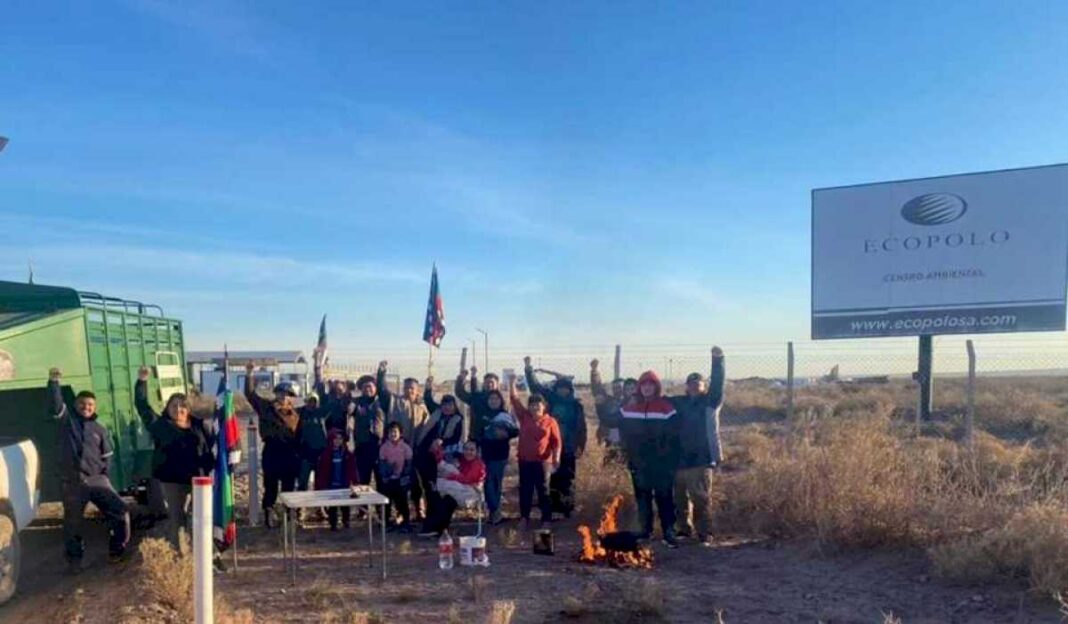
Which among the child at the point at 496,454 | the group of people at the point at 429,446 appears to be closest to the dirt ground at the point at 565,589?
the group of people at the point at 429,446

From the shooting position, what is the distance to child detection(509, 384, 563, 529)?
9.89 metres

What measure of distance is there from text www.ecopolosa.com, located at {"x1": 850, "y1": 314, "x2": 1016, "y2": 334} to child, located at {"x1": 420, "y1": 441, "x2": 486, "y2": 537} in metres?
7.26

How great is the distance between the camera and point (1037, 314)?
1272 centimetres

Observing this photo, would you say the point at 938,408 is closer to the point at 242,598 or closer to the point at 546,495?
the point at 546,495

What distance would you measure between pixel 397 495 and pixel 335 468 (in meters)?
0.79

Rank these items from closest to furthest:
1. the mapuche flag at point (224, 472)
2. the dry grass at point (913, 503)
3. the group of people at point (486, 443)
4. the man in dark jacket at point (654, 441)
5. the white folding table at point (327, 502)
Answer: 1. the dry grass at point (913, 503)
2. the white folding table at point (327, 502)
3. the mapuche flag at point (224, 472)
4. the man in dark jacket at point (654, 441)
5. the group of people at point (486, 443)

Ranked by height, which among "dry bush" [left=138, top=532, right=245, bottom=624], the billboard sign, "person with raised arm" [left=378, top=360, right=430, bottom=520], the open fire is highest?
the billboard sign

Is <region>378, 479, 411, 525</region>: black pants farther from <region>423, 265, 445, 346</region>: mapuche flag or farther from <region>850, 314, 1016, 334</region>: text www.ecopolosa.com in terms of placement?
<region>850, 314, 1016, 334</region>: text www.ecopolosa.com

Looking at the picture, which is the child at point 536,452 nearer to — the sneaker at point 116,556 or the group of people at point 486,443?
the group of people at point 486,443

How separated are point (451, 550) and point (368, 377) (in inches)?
117

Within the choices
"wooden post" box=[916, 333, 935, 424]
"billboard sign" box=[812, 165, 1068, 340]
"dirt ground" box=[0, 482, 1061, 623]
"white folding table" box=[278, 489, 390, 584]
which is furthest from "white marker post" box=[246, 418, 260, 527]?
"wooden post" box=[916, 333, 935, 424]

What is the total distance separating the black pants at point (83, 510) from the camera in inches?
320

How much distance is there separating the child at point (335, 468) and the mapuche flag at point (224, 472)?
1.45 meters

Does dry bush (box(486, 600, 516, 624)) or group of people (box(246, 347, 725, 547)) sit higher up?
group of people (box(246, 347, 725, 547))
